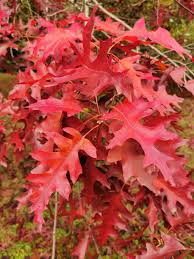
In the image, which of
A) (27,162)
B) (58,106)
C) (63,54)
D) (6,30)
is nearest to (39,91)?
(63,54)

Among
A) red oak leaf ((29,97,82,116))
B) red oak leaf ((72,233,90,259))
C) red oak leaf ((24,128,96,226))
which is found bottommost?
red oak leaf ((72,233,90,259))

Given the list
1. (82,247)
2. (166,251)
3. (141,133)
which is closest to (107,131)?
(141,133)

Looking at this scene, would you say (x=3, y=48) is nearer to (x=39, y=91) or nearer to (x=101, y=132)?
(x=39, y=91)

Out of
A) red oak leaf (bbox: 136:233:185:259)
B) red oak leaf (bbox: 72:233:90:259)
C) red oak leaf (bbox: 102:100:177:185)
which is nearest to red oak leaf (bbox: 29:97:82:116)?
red oak leaf (bbox: 102:100:177:185)

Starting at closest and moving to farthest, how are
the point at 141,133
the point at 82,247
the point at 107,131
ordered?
the point at 141,133
the point at 107,131
the point at 82,247

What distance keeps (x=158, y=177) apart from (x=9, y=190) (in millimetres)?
2682

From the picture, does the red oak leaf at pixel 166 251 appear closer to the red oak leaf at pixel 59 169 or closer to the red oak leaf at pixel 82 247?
the red oak leaf at pixel 59 169

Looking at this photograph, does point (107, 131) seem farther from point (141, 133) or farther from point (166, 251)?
point (166, 251)

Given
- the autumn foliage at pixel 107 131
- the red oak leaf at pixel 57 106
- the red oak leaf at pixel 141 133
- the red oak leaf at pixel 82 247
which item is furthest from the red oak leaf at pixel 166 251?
the red oak leaf at pixel 82 247

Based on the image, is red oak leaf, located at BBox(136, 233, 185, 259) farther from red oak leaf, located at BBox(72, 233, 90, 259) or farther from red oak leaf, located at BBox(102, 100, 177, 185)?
red oak leaf, located at BBox(72, 233, 90, 259)

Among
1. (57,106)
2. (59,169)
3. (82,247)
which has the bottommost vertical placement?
(82,247)

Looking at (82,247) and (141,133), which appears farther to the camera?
(82,247)

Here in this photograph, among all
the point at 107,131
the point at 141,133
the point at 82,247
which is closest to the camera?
the point at 141,133

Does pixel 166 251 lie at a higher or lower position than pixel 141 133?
lower
